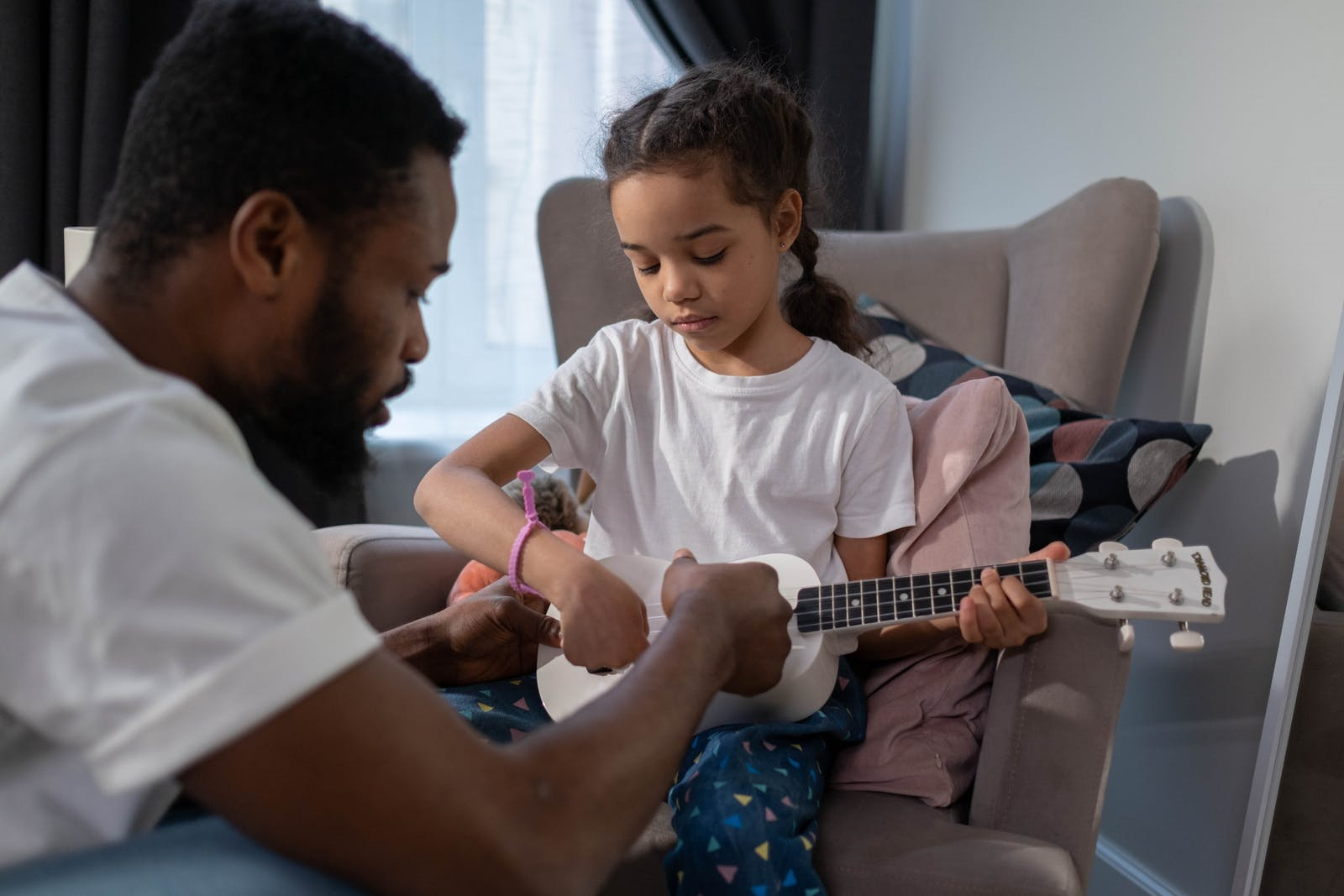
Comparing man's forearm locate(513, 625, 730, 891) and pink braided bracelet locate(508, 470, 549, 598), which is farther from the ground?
man's forearm locate(513, 625, 730, 891)

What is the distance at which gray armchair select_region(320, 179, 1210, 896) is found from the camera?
3.44 feet

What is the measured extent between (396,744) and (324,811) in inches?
1.9

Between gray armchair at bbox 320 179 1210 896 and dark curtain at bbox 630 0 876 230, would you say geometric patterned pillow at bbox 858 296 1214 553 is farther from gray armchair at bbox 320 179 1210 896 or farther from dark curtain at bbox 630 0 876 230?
dark curtain at bbox 630 0 876 230

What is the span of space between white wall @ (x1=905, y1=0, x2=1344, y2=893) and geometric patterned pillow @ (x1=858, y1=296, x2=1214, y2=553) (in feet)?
0.39

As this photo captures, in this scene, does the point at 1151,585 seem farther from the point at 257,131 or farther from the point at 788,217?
the point at 257,131

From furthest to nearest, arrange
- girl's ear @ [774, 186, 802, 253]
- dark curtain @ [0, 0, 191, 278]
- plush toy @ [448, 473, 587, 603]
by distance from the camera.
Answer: dark curtain @ [0, 0, 191, 278] < plush toy @ [448, 473, 587, 603] < girl's ear @ [774, 186, 802, 253]

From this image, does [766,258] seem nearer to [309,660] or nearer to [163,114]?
[163,114]

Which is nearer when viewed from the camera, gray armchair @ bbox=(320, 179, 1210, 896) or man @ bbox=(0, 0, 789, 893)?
man @ bbox=(0, 0, 789, 893)

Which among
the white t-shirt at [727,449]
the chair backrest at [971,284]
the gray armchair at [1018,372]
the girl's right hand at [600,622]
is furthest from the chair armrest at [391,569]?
the chair backrest at [971,284]

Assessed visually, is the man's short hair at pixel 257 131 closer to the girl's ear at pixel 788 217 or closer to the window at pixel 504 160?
the girl's ear at pixel 788 217

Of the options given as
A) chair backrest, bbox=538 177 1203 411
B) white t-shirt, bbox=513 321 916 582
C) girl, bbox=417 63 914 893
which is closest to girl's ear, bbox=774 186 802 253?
girl, bbox=417 63 914 893

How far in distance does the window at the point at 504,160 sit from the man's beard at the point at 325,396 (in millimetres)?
1895

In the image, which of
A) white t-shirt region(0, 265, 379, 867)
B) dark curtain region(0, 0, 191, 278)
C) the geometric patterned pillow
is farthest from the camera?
dark curtain region(0, 0, 191, 278)

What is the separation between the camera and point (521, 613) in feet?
4.15
